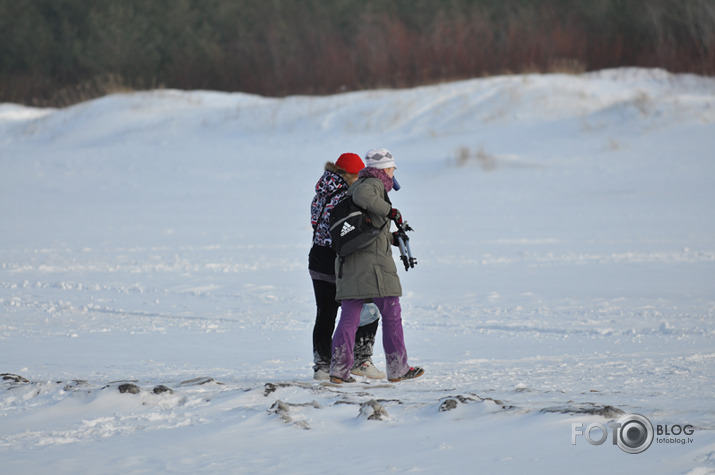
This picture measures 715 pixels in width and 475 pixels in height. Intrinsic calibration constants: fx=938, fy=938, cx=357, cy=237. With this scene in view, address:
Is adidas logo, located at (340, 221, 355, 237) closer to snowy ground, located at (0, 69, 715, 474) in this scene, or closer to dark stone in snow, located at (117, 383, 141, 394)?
snowy ground, located at (0, 69, 715, 474)

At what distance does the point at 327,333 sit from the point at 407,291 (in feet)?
12.3

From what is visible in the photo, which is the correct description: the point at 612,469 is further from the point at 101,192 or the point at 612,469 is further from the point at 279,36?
the point at 279,36

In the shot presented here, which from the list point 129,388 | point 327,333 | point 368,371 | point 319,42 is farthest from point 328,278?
point 319,42

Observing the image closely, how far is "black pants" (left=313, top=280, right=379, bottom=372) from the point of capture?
6.01m

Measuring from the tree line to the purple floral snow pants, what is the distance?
2420 cm

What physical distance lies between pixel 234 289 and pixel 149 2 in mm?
38087

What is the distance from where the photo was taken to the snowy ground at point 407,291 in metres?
4.30

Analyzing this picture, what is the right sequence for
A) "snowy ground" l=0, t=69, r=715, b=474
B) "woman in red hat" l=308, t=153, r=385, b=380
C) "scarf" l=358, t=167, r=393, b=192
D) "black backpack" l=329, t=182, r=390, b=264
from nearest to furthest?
"snowy ground" l=0, t=69, r=715, b=474
"black backpack" l=329, t=182, r=390, b=264
"scarf" l=358, t=167, r=393, b=192
"woman in red hat" l=308, t=153, r=385, b=380

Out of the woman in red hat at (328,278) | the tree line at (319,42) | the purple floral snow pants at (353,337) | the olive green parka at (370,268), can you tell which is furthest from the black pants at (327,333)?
the tree line at (319,42)

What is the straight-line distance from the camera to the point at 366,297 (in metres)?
5.59

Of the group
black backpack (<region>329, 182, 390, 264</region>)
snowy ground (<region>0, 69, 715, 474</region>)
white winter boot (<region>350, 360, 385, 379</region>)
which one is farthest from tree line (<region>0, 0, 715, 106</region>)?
black backpack (<region>329, 182, 390, 264</region>)

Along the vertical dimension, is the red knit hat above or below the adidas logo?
above

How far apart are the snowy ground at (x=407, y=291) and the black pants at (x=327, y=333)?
0.95 feet

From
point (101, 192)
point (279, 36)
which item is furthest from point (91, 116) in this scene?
point (279, 36)
